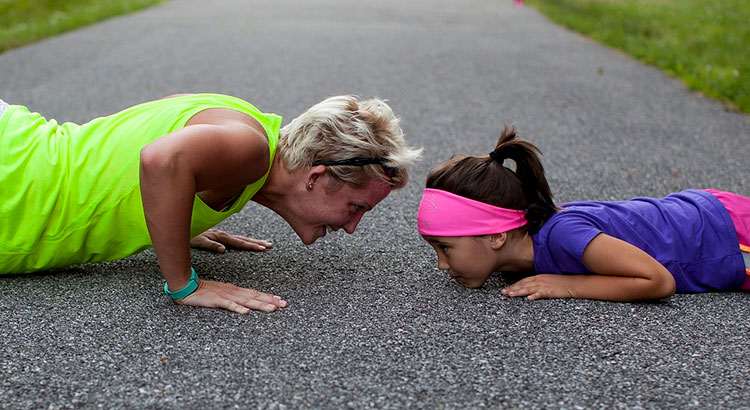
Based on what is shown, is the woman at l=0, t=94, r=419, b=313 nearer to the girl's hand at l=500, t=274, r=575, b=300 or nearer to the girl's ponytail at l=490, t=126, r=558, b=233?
the girl's ponytail at l=490, t=126, r=558, b=233

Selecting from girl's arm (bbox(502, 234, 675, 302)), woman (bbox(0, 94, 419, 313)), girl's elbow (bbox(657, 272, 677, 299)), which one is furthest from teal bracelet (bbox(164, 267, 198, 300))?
girl's elbow (bbox(657, 272, 677, 299))

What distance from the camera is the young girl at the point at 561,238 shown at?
2.67 metres

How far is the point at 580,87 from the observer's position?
24.2 ft

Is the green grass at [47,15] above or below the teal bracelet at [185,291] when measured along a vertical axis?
below

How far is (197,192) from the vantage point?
2.60 metres

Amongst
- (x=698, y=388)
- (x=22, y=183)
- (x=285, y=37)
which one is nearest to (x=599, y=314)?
(x=698, y=388)

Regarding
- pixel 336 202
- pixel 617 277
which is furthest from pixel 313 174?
pixel 617 277

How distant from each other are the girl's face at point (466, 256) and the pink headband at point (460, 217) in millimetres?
37

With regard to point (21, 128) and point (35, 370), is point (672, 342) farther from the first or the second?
point (21, 128)

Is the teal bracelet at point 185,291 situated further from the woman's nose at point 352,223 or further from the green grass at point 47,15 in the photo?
the green grass at point 47,15

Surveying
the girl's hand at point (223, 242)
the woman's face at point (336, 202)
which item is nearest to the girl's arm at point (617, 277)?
the woman's face at point (336, 202)

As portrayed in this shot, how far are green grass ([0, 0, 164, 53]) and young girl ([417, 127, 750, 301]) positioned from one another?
290 inches

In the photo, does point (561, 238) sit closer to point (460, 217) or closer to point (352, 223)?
point (460, 217)

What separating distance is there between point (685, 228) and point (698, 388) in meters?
0.97
